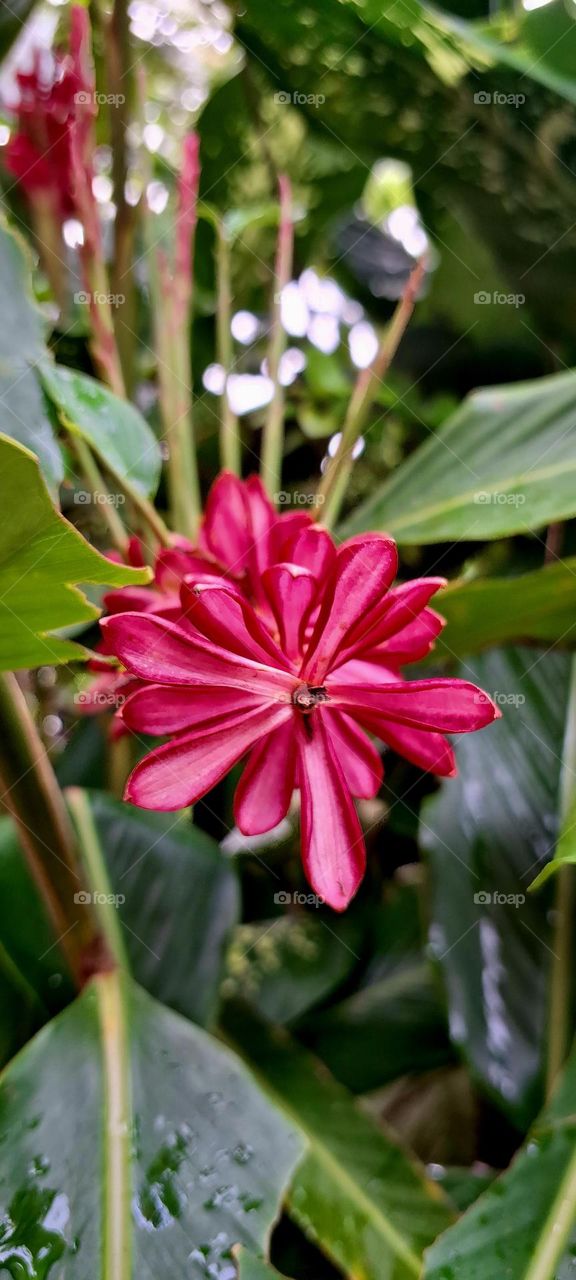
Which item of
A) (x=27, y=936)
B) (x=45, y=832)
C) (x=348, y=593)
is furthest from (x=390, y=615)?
(x=27, y=936)

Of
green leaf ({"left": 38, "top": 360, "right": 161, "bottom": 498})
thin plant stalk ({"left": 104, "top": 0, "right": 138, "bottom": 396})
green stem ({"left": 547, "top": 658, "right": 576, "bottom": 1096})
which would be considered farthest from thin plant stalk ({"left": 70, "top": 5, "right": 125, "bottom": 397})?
green stem ({"left": 547, "top": 658, "right": 576, "bottom": 1096})

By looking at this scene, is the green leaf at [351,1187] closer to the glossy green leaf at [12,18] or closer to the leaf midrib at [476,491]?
the leaf midrib at [476,491]

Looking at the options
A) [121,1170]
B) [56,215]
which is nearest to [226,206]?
[56,215]

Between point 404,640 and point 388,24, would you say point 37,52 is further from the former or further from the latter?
point 404,640

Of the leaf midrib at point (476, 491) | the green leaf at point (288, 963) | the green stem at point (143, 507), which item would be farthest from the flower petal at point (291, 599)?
the green leaf at point (288, 963)

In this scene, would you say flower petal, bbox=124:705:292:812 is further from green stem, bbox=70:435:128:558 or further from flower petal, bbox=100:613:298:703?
green stem, bbox=70:435:128:558

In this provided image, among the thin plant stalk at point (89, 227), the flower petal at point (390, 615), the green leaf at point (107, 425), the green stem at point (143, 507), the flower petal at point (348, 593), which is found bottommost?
the flower petal at point (390, 615)

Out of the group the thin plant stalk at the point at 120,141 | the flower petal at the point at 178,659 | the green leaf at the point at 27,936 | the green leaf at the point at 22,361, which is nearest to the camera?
the flower petal at the point at 178,659
